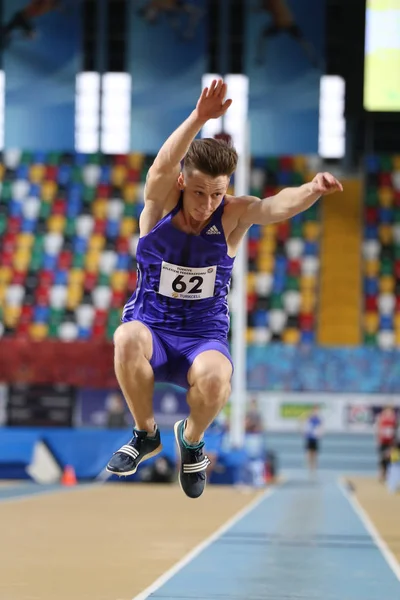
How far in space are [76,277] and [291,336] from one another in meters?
5.33

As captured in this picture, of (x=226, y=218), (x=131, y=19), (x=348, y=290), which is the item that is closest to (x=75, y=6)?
(x=131, y=19)

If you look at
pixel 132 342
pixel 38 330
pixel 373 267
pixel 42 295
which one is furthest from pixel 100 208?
pixel 132 342

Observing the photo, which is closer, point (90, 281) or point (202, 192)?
point (202, 192)

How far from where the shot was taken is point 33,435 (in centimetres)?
1716

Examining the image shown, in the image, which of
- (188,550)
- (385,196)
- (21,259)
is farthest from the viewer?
(21,259)

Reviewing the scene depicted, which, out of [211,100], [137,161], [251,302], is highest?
[137,161]

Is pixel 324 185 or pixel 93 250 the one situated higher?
pixel 324 185

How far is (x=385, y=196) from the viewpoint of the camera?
26.1 meters

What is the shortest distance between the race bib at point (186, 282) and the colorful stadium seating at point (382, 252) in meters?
20.4

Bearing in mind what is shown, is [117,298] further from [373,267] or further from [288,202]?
[288,202]

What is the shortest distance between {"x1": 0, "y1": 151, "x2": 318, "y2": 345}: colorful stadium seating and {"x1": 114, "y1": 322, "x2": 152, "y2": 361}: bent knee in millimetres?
20494

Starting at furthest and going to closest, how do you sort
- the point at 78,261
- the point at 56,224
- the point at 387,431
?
the point at 56,224
the point at 78,261
the point at 387,431

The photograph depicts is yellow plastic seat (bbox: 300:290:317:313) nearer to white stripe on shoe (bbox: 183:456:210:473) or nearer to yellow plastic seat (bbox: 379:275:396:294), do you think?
yellow plastic seat (bbox: 379:275:396:294)

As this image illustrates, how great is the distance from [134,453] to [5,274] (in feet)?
72.6
